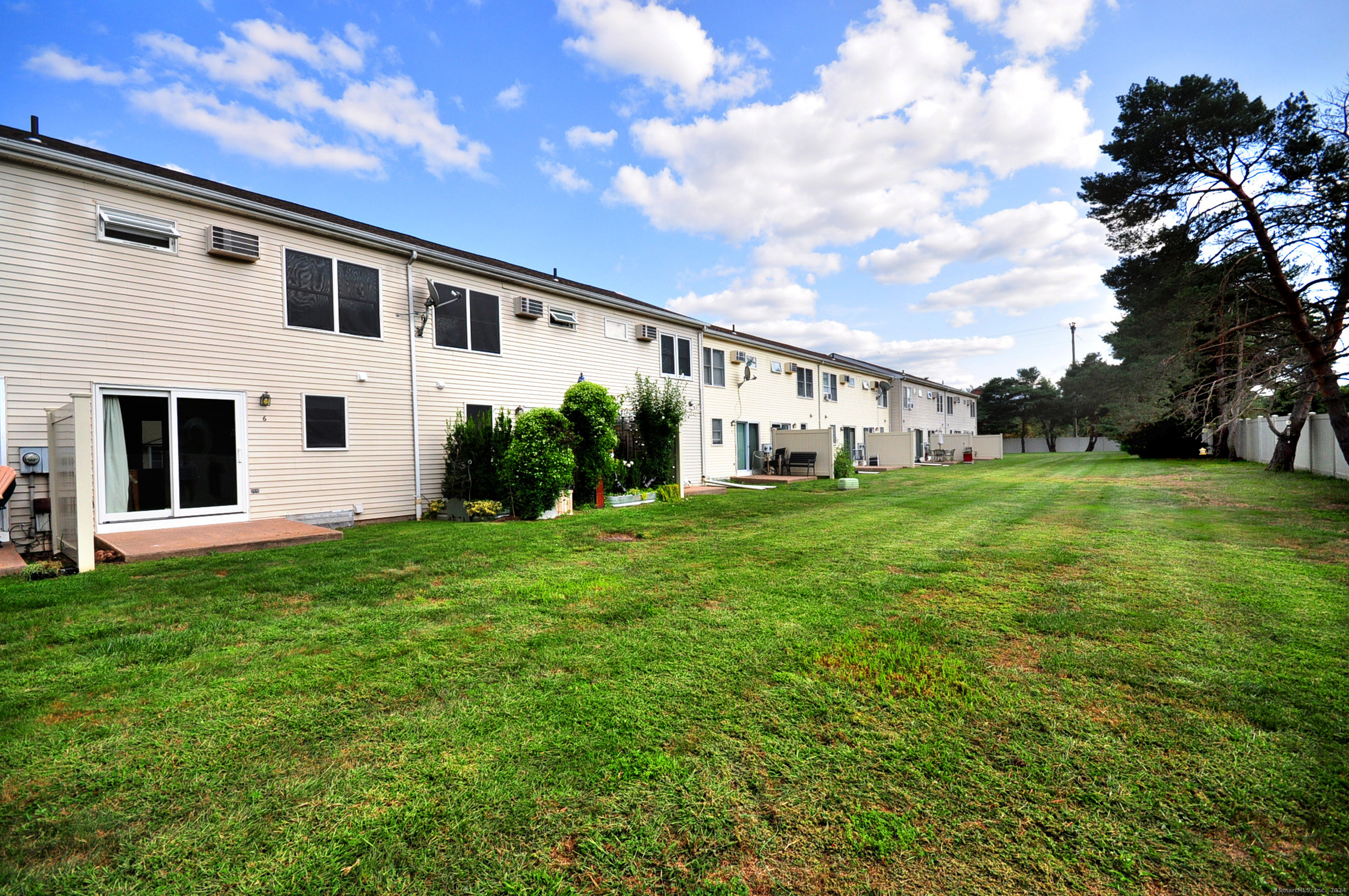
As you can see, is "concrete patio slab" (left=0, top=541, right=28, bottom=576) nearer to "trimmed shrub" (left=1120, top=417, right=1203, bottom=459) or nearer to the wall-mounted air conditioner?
the wall-mounted air conditioner

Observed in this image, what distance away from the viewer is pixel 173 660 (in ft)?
11.2

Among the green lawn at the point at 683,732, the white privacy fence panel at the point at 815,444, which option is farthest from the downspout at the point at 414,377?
the white privacy fence panel at the point at 815,444

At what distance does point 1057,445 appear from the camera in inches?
2168

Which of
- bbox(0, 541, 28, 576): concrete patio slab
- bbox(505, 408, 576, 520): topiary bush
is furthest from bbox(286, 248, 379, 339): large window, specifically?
bbox(0, 541, 28, 576): concrete patio slab

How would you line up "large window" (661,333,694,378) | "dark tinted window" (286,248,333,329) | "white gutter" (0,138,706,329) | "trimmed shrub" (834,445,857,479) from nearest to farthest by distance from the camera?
"white gutter" (0,138,706,329) → "dark tinted window" (286,248,333,329) → "large window" (661,333,694,378) → "trimmed shrub" (834,445,857,479)

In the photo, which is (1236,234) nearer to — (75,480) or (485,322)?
(485,322)

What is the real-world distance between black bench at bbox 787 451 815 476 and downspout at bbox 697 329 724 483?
12.3 ft

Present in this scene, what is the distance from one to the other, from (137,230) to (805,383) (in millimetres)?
20877

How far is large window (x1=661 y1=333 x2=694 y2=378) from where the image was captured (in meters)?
16.8

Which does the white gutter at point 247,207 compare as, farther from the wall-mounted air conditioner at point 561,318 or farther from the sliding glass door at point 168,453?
the sliding glass door at point 168,453

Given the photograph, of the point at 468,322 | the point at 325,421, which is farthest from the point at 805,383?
the point at 325,421

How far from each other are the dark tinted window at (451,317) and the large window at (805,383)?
14987 mm

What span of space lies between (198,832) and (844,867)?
83.7 inches

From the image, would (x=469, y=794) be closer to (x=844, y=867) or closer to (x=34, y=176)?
(x=844, y=867)
